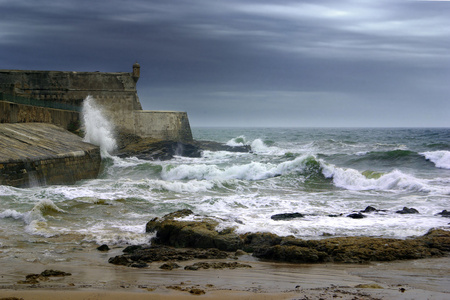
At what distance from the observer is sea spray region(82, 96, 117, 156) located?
947 inches

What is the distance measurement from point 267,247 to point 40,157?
8.17m

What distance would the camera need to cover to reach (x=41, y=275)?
5.25m

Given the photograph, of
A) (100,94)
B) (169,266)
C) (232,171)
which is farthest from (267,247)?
(100,94)

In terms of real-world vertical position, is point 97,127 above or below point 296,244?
above

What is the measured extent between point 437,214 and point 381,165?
11.7 m

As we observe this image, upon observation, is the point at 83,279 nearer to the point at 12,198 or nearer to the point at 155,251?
the point at 155,251

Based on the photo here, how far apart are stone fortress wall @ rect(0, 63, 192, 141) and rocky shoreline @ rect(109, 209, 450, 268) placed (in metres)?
18.0

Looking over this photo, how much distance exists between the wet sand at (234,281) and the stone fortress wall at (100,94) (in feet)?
63.3

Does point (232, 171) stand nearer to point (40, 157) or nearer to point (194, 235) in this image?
point (40, 157)

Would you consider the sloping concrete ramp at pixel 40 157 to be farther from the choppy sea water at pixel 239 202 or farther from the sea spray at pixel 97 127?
the sea spray at pixel 97 127

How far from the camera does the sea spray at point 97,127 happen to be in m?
24.1

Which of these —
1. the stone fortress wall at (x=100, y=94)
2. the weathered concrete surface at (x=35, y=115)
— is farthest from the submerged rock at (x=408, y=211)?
the stone fortress wall at (x=100, y=94)

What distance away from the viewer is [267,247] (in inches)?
271

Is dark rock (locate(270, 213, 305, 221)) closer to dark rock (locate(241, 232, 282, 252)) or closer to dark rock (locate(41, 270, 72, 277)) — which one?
dark rock (locate(241, 232, 282, 252))
